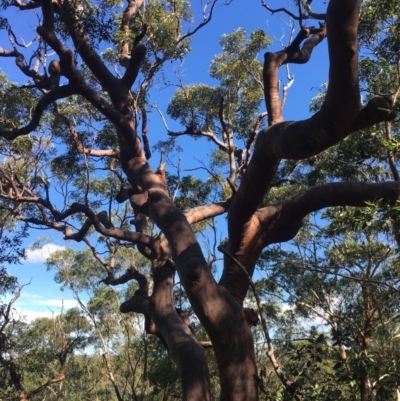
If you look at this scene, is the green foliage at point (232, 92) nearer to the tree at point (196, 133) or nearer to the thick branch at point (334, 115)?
the tree at point (196, 133)

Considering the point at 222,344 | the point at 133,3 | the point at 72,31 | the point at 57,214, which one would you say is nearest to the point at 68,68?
the point at 72,31

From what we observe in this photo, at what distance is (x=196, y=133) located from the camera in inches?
316

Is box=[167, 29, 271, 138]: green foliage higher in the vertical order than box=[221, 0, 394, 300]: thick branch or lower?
higher

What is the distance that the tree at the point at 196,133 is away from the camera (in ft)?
9.13

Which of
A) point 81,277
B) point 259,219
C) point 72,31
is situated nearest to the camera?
point 259,219

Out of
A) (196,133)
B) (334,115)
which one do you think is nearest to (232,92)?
(196,133)

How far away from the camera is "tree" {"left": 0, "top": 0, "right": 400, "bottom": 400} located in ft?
9.13

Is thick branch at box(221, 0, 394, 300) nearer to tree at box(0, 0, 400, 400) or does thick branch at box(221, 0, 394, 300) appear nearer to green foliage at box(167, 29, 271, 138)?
tree at box(0, 0, 400, 400)

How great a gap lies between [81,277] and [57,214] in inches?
492

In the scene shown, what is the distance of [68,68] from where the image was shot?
5055 mm

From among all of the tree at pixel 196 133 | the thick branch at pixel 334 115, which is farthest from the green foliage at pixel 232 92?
the thick branch at pixel 334 115

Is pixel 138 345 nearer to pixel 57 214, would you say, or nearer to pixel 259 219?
pixel 57 214

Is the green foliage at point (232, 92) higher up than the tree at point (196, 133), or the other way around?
the green foliage at point (232, 92)

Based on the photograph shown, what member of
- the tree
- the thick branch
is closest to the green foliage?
the tree
